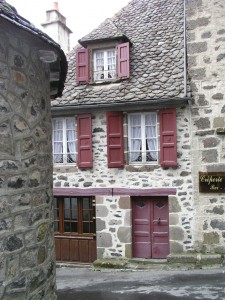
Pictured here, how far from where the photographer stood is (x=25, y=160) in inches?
147

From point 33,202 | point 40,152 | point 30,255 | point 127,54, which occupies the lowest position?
point 30,255

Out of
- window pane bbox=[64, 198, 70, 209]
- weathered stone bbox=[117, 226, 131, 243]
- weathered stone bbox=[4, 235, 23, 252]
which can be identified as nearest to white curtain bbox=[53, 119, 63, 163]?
window pane bbox=[64, 198, 70, 209]

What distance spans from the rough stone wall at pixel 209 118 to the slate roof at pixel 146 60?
0.58 metres

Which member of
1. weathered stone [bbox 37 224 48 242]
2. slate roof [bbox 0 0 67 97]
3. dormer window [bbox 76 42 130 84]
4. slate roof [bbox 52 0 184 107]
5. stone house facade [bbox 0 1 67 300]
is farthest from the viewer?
dormer window [bbox 76 42 130 84]

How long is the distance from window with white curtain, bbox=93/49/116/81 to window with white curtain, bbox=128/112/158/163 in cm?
158

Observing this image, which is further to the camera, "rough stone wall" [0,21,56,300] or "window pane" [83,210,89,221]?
"window pane" [83,210,89,221]

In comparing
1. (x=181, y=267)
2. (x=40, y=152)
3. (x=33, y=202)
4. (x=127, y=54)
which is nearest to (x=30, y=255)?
(x=33, y=202)

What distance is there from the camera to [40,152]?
4043 millimetres

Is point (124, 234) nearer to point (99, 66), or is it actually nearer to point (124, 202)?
point (124, 202)

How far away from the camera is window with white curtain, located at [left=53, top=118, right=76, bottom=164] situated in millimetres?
11422

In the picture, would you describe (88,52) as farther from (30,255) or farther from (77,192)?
(30,255)

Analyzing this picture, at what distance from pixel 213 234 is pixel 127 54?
18.0 ft

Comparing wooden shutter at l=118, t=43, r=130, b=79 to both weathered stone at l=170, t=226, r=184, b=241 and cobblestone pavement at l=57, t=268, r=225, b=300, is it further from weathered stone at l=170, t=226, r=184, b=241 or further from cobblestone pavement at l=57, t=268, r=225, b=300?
cobblestone pavement at l=57, t=268, r=225, b=300

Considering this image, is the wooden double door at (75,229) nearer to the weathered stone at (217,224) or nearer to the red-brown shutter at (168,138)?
the red-brown shutter at (168,138)
